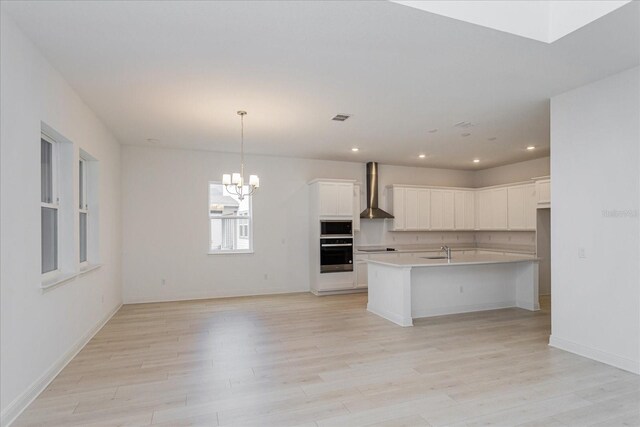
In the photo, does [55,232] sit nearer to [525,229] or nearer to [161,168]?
[161,168]

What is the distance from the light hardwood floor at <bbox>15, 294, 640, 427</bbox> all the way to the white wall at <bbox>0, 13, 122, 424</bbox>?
0.26 m

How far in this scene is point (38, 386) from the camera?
119 inches

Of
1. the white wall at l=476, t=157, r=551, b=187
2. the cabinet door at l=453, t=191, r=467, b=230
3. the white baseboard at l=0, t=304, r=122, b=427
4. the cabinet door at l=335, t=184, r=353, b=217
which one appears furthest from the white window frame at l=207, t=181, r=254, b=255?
the white wall at l=476, t=157, r=551, b=187

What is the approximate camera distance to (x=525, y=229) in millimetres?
7555

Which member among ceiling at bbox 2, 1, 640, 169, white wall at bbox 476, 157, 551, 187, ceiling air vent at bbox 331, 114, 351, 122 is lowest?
white wall at bbox 476, 157, 551, 187

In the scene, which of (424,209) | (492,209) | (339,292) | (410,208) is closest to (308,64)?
(339,292)

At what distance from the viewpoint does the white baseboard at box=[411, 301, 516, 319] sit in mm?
5574

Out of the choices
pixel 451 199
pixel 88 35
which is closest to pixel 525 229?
pixel 451 199

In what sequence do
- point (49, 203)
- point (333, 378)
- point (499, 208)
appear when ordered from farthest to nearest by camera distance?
point (499, 208) → point (49, 203) → point (333, 378)

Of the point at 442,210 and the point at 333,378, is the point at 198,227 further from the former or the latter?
the point at 442,210

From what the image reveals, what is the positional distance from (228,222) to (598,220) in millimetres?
6067

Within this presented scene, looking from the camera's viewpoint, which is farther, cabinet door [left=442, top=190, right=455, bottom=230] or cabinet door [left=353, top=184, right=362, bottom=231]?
cabinet door [left=442, top=190, right=455, bottom=230]

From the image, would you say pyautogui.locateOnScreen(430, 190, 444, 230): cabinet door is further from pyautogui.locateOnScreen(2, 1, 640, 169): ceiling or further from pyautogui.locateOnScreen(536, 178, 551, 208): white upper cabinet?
pyautogui.locateOnScreen(2, 1, 640, 169): ceiling

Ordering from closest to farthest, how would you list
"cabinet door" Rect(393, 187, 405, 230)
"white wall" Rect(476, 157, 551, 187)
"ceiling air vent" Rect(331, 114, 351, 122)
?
"ceiling air vent" Rect(331, 114, 351, 122) < "white wall" Rect(476, 157, 551, 187) < "cabinet door" Rect(393, 187, 405, 230)
